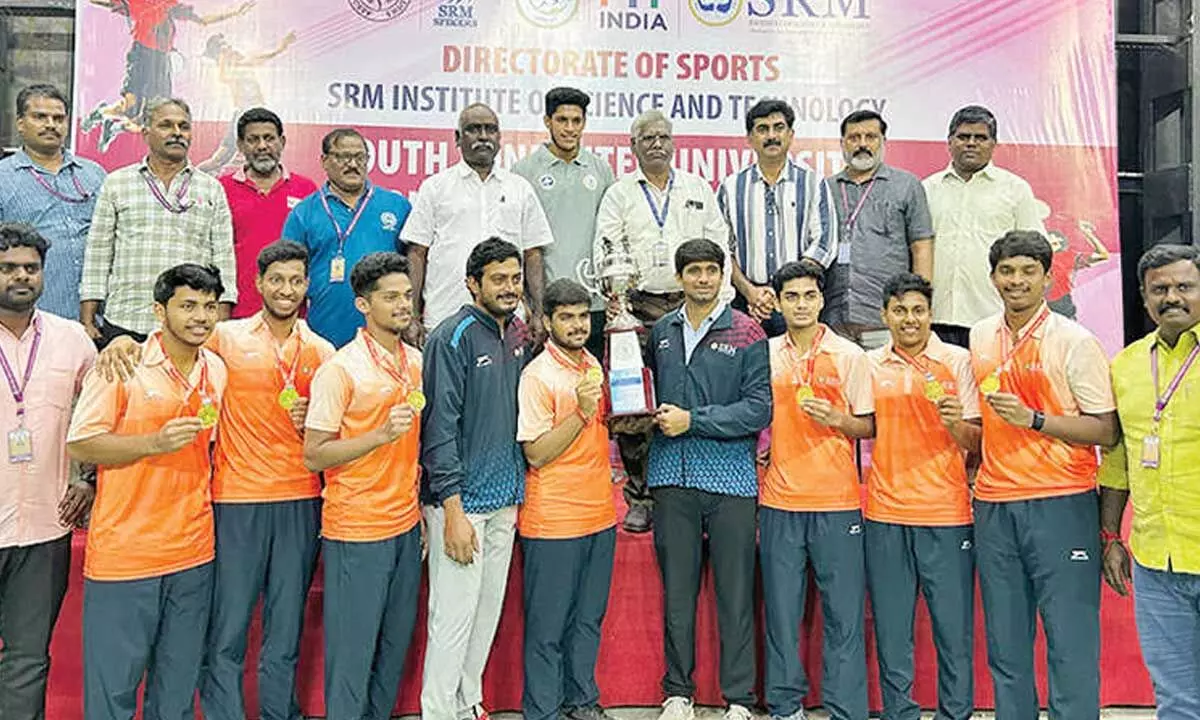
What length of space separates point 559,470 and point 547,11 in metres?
3.62

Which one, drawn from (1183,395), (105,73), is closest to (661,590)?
(1183,395)

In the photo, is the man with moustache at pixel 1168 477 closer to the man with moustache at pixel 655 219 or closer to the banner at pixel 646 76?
the man with moustache at pixel 655 219

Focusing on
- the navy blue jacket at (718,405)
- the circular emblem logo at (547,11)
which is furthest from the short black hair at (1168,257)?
the circular emblem logo at (547,11)

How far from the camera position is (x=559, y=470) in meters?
3.56

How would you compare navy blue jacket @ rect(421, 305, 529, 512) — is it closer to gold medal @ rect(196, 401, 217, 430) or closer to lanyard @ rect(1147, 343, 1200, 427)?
gold medal @ rect(196, 401, 217, 430)

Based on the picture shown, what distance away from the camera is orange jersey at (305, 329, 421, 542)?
129 inches

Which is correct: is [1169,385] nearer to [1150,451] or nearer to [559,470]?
[1150,451]

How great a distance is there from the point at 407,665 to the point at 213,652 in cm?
84

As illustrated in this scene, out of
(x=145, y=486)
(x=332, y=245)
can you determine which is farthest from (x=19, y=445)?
(x=332, y=245)

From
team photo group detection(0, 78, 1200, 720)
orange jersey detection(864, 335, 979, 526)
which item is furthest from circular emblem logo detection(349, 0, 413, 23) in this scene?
orange jersey detection(864, 335, 979, 526)

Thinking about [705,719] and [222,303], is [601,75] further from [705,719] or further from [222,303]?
[705,719]

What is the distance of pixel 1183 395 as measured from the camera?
290 cm

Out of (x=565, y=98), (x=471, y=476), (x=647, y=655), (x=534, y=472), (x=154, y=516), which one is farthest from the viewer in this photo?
(x=565, y=98)

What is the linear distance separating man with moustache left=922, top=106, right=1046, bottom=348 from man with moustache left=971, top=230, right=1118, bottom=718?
1.55m
